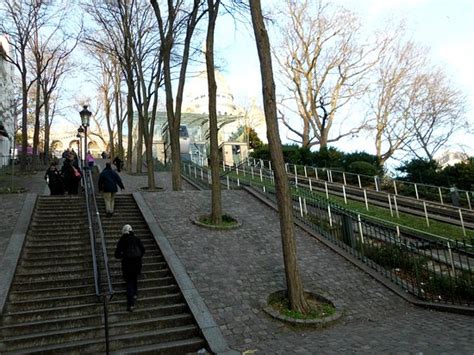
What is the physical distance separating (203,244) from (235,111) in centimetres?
4788

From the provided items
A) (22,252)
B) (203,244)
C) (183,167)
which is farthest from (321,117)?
(22,252)

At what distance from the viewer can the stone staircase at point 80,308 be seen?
20.4 ft

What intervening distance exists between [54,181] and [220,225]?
6.48 meters

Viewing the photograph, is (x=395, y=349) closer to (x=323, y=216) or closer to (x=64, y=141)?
(x=323, y=216)

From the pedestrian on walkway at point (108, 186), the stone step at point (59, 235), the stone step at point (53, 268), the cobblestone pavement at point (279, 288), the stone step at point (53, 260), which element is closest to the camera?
the cobblestone pavement at point (279, 288)

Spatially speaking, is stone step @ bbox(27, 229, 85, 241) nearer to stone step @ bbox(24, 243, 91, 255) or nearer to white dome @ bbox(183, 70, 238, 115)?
stone step @ bbox(24, 243, 91, 255)

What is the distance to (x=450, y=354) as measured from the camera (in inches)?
208

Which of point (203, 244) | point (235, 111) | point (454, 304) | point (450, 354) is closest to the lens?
point (450, 354)

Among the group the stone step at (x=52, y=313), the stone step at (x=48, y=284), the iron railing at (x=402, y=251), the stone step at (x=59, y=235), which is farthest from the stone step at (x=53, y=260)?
the iron railing at (x=402, y=251)

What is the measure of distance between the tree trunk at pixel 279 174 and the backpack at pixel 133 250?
2.87 metres

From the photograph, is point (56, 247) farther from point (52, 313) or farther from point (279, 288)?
point (279, 288)

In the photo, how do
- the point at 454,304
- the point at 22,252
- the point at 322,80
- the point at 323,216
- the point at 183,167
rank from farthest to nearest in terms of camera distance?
the point at 322,80
the point at 183,167
the point at 323,216
the point at 22,252
the point at 454,304

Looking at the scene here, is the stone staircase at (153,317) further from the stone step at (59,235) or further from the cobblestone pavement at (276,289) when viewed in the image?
the stone step at (59,235)

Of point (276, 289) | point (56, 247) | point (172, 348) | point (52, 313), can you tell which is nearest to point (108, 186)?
point (56, 247)
